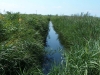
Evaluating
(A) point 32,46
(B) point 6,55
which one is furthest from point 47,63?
(B) point 6,55

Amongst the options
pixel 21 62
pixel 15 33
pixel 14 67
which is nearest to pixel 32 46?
pixel 15 33

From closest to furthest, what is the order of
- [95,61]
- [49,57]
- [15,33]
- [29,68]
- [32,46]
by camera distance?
[95,61] → [29,68] → [32,46] → [15,33] → [49,57]

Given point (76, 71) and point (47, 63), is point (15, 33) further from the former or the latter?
point (76, 71)

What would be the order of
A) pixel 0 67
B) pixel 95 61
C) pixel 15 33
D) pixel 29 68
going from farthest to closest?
1. pixel 15 33
2. pixel 29 68
3. pixel 95 61
4. pixel 0 67

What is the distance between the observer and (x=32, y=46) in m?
6.05

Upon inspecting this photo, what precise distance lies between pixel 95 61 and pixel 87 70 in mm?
261

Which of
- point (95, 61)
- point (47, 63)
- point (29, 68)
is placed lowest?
point (47, 63)

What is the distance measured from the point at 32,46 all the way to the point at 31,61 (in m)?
0.98

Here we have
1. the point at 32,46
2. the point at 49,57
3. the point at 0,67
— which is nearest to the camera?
the point at 0,67

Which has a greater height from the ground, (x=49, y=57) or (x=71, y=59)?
(x=71, y=59)

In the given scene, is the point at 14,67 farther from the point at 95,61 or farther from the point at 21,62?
the point at 95,61

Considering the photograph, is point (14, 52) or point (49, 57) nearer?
point (14, 52)

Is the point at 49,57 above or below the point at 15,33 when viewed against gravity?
below

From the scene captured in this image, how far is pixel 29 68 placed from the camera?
4.84 meters
